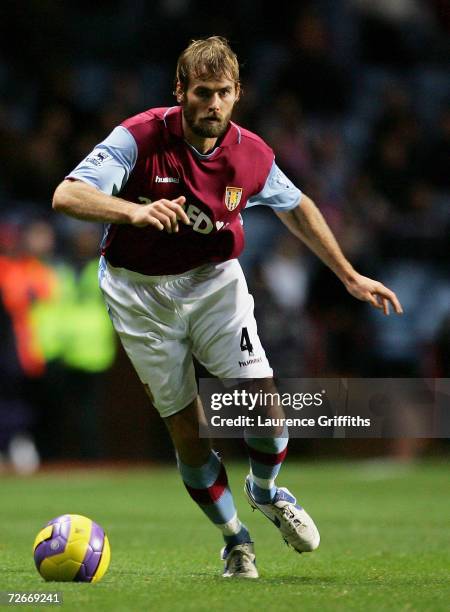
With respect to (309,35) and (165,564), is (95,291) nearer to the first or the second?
(309,35)

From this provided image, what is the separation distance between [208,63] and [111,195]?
0.79 metres

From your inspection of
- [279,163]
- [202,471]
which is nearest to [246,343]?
[202,471]

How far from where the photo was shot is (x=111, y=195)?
5742 millimetres

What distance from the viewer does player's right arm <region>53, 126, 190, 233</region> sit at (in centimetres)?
532

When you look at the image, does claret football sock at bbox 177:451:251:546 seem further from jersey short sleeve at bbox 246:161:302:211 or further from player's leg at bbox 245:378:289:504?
jersey short sleeve at bbox 246:161:302:211

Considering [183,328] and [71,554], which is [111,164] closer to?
[183,328]

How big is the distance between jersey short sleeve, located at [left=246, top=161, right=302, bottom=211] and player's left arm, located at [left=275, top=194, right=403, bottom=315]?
0.05m

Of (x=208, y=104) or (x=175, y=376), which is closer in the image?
(x=208, y=104)

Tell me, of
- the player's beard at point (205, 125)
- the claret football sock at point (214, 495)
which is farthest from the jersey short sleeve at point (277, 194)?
the claret football sock at point (214, 495)

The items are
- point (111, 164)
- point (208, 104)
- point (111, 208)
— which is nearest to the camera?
point (111, 208)

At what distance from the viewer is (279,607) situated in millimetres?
5062

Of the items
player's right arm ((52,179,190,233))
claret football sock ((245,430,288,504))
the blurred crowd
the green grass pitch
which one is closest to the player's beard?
player's right arm ((52,179,190,233))

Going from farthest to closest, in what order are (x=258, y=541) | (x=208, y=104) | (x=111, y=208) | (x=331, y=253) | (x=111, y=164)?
(x=258, y=541) → (x=331, y=253) → (x=208, y=104) → (x=111, y=164) → (x=111, y=208)

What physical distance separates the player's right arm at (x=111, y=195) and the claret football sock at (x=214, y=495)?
4.41 feet
